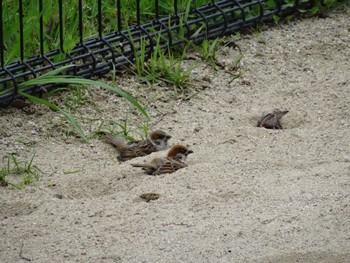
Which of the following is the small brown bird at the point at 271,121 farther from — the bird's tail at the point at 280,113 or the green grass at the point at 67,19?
the green grass at the point at 67,19

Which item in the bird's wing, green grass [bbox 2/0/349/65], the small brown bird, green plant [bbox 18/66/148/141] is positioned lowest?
the small brown bird

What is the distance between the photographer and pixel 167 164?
6.14 m

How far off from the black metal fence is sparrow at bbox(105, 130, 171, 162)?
78 centimetres

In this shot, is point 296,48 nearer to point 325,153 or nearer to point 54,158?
point 325,153

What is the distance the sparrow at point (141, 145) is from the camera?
6.45 metres

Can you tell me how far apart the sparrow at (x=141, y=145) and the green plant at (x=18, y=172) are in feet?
1.87

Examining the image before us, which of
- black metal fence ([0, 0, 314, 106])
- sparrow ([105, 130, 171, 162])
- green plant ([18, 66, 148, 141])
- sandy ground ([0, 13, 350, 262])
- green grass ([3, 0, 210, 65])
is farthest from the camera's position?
green grass ([3, 0, 210, 65])

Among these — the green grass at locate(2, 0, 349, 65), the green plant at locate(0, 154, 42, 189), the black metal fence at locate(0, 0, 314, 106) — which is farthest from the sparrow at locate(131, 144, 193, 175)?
the green grass at locate(2, 0, 349, 65)

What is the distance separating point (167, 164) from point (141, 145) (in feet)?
1.46

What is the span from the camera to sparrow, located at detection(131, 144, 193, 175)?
6.13 m

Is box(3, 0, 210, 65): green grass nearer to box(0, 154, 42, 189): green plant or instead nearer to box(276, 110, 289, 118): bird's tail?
box(0, 154, 42, 189): green plant

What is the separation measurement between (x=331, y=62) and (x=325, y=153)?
1.81m

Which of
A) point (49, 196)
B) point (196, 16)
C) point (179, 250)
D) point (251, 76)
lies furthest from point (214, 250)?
point (196, 16)

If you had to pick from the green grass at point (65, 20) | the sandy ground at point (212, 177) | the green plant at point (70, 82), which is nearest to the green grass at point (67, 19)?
the green grass at point (65, 20)
